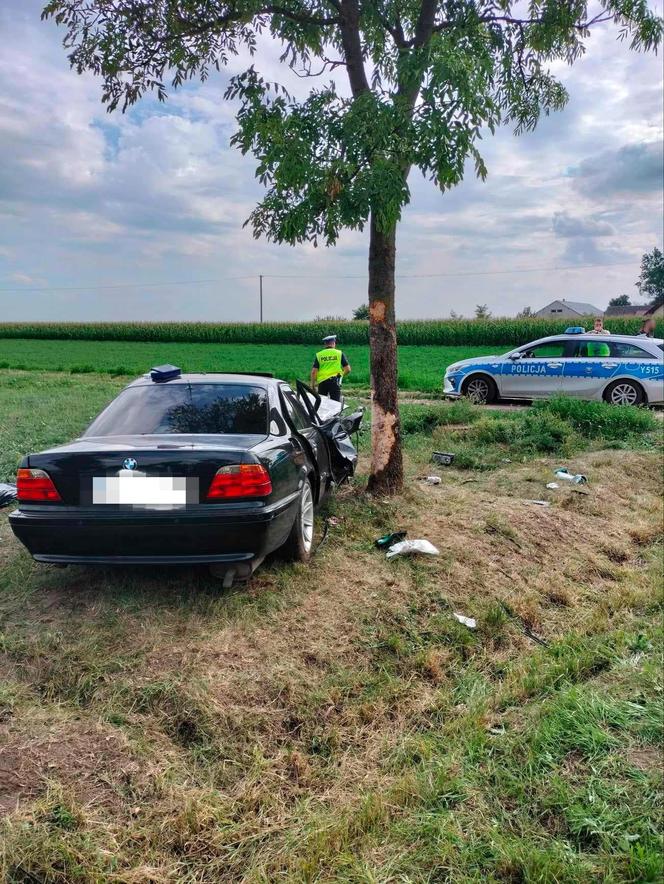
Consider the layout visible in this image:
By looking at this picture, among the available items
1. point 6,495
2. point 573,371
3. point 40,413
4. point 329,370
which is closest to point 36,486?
point 6,495

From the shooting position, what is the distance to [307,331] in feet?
156

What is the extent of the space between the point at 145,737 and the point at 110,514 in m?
1.30

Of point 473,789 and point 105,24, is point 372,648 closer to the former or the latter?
point 473,789

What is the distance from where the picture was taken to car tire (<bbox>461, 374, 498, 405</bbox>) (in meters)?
15.5

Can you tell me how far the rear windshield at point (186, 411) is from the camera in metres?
4.51

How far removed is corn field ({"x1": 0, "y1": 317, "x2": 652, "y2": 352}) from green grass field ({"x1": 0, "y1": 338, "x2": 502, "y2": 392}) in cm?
308

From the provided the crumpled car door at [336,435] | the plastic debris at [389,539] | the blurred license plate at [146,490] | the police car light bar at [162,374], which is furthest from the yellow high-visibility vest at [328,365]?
the blurred license plate at [146,490]

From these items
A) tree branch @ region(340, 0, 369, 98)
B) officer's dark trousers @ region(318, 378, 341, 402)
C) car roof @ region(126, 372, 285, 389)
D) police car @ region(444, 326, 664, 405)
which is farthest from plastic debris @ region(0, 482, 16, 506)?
police car @ region(444, 326, 664, 405)

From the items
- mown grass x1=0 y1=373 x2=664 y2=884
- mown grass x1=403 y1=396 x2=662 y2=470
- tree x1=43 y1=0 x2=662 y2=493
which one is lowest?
mown grass x1=0 y1=373 x2=664 y2=884

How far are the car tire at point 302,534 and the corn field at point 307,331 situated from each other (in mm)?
35591

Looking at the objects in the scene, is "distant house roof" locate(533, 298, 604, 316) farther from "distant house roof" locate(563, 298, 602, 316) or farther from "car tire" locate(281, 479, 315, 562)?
"car tire" locate(281, 479, 315, 562)

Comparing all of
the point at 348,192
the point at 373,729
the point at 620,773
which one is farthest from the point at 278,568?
the point at 348,192

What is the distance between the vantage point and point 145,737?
117 inches

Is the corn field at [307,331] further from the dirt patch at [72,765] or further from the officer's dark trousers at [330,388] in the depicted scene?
the dirt patch at [72,765]
